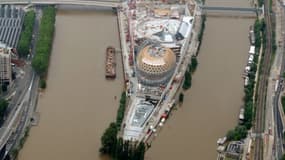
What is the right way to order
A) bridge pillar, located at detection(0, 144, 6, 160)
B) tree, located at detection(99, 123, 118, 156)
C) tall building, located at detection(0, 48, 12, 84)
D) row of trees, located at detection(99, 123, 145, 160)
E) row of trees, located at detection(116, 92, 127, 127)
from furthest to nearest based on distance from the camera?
1. tall building, located at detection(0, 48, 12, 84)
2. row of trees, located at detection(116, 92, 127, 127)
3. tree, located at detection(99, 123, 118, 156)
4. bridge pillar, located at detection(0, 144, 6, 160)
5. row of trees, located at detection(99, 123, 145, 160)

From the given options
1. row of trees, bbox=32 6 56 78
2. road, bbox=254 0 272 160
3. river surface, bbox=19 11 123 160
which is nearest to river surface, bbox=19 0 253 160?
river surface, bbox=19 11 123 160

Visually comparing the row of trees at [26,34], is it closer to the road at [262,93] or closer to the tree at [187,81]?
the tree at [187,81]

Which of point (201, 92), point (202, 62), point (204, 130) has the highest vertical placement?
point (202, 62)

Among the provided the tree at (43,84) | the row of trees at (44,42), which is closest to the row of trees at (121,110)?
the tree at (43,84)

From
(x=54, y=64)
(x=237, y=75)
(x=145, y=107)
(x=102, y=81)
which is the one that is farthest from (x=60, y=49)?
(x=237, y=75)

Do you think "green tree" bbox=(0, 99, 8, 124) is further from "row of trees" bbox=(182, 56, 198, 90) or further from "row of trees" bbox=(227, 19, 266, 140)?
"row of trees" bbox=(227, 19, 266, 140)

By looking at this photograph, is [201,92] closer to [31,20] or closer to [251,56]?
[251,56]

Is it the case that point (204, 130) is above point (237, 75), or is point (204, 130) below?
below
